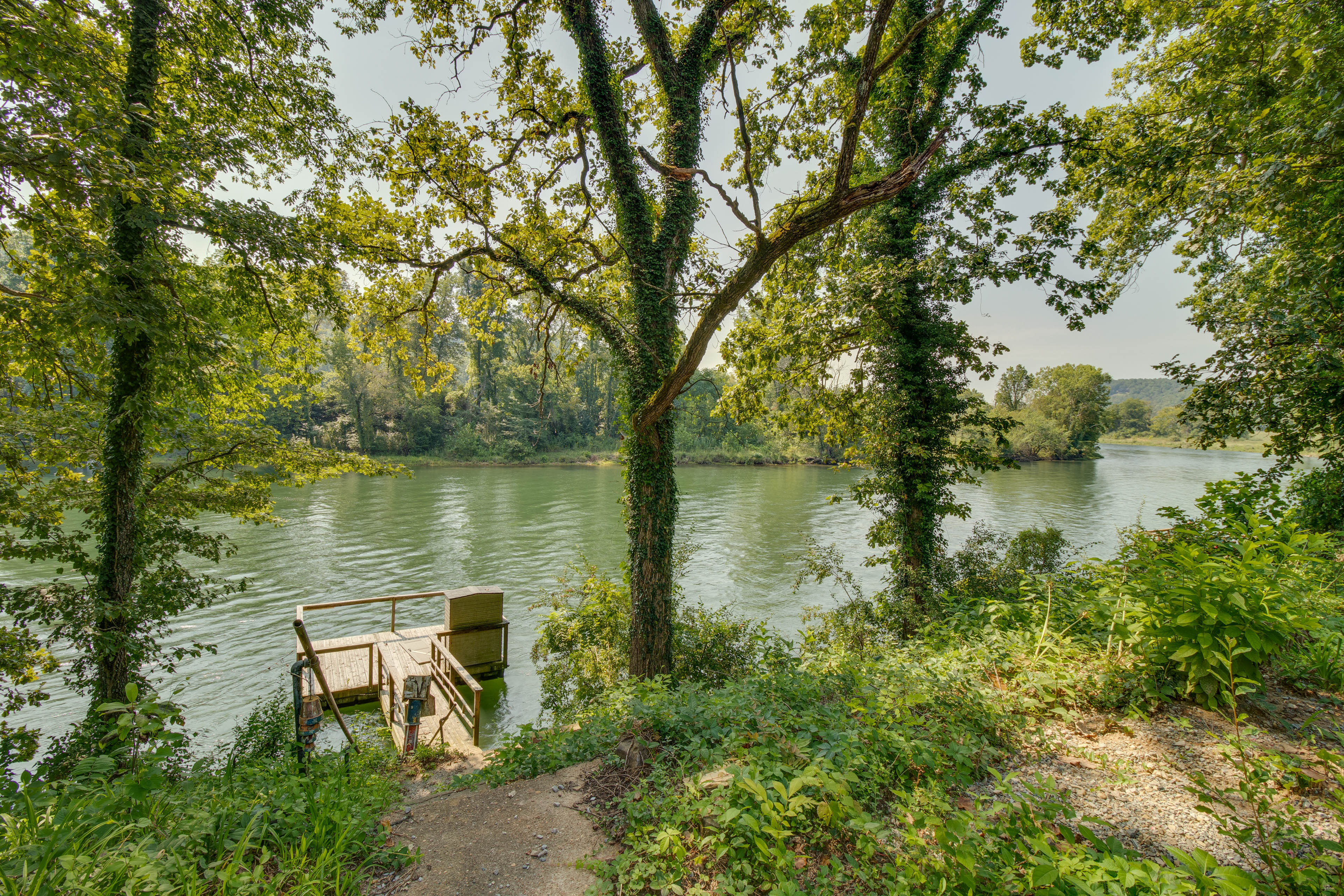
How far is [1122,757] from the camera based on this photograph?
275 centimetres

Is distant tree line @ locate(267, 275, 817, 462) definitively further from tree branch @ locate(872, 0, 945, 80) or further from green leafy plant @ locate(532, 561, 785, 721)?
tree branch @ locate(872, 0, 945, 80)

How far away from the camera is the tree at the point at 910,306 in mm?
6902

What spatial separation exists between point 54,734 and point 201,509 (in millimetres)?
5341

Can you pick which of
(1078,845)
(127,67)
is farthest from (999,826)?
(127,67)

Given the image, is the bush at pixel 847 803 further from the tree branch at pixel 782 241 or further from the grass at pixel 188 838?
the tree branch at pixel 782 241

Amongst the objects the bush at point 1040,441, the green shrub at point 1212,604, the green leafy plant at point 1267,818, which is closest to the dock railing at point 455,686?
the green leafy plant at point 1267,818

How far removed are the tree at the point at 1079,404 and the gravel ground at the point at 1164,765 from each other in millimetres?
61342

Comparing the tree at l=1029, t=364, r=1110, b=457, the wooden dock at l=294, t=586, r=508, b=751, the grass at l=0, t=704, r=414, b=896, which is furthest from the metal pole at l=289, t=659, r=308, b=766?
the tree at l=1029, t=364, r=1110, b=457

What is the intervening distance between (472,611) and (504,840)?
6.59 m

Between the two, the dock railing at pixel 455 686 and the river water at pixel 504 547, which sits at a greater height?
the dock railing at pixel 455 686

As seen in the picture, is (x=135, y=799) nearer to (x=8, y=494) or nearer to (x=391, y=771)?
(x=391, y=771)

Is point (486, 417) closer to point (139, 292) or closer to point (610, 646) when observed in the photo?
point (610, 646)

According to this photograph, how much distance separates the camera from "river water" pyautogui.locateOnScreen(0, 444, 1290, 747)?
9383 mm

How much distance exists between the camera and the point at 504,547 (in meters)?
17.8
